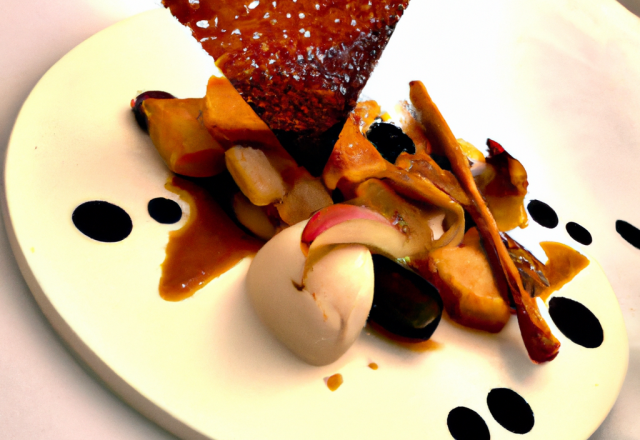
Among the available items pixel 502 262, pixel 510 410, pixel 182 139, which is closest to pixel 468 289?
pixel 502 262

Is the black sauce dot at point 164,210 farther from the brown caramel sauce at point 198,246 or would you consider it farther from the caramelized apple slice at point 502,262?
the caramelized apple slice at point 502,262

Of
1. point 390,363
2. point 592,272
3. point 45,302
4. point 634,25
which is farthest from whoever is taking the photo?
point 634,25

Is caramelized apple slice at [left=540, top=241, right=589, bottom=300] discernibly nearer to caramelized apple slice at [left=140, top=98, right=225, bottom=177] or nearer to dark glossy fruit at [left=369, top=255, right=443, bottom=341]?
dark glossy fruit at [left=369, top=255, right=443, bottom=341]

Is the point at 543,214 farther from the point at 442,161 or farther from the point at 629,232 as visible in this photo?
the point at 442,161

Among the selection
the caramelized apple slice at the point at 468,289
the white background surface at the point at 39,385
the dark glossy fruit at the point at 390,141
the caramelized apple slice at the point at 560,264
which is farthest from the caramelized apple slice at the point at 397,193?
the white background surface at the point at 39,385

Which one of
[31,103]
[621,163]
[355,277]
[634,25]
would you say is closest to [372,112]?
[355,277]

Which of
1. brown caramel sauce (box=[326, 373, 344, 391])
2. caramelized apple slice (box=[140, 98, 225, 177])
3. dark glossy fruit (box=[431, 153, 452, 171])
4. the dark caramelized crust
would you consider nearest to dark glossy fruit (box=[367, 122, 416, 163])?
dark glossy fruit (box=[431, 153, 452, 171])

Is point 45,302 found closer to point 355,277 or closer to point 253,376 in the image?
point 253,376
